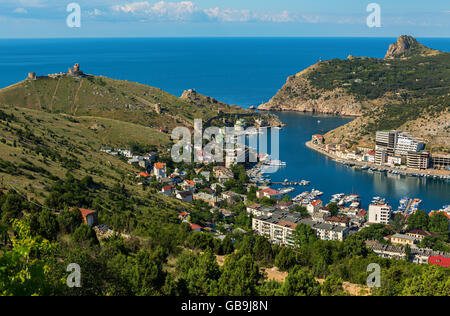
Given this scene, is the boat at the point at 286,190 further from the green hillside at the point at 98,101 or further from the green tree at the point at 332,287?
the green tree at the point at 332,287

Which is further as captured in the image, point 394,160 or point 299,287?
point 394,160

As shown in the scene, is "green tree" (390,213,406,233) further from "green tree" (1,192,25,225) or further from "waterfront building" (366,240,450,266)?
"green tree" (1,192,25,225)

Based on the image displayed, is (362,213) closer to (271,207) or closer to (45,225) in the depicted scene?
(271,207)

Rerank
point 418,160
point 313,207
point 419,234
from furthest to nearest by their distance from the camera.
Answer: point 418,160, point 313,207, point 419,234

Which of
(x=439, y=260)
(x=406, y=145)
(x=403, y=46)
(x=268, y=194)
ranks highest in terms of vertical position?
(x=403, y=46)

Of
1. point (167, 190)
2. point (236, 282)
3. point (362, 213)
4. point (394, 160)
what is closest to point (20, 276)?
point (236, 282)

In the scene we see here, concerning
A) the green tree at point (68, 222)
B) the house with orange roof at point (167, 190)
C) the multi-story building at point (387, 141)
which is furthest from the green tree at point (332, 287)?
the multi-story building at point (387, 141)

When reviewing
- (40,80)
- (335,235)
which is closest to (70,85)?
(40,80)
